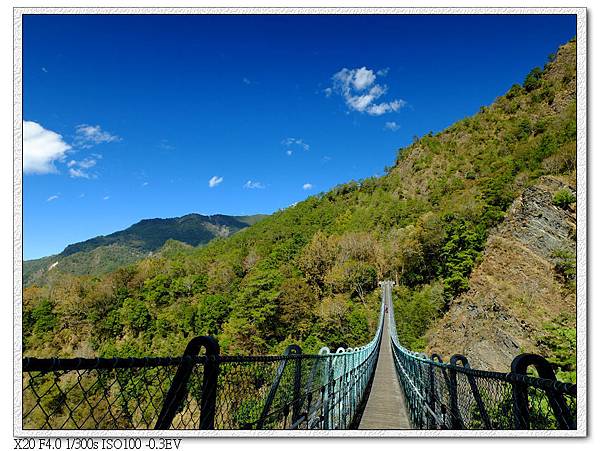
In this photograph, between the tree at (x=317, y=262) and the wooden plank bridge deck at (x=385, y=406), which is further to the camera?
the tree at (x=317, y=262)

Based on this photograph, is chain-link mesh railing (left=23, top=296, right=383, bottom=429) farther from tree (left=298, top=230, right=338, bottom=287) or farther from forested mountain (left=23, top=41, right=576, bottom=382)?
tree (left=298, top=230, right=338, bottom=287)

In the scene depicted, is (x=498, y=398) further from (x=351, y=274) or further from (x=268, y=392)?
(x=351, y=274)

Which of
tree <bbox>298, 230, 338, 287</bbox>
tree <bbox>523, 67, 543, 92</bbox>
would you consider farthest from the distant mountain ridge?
tree <bbox>523, 67, 543, 92</bbox>

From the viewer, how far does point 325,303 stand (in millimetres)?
29703

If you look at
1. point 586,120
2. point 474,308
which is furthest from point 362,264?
point 586,120

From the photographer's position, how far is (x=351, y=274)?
35.0m

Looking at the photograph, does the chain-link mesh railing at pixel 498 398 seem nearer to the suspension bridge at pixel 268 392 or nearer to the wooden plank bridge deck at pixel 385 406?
the suspension bridge at pixel 268 392

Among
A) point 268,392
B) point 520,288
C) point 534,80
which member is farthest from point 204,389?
point 534,80

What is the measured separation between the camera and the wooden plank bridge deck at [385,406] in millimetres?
5184

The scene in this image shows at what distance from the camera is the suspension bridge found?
129 centimetres

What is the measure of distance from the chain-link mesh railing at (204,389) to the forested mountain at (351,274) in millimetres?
7532

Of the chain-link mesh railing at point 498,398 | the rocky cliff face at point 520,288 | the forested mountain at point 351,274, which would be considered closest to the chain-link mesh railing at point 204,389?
the chain-link mesh railing at point 498,398

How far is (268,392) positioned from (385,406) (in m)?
5.04
